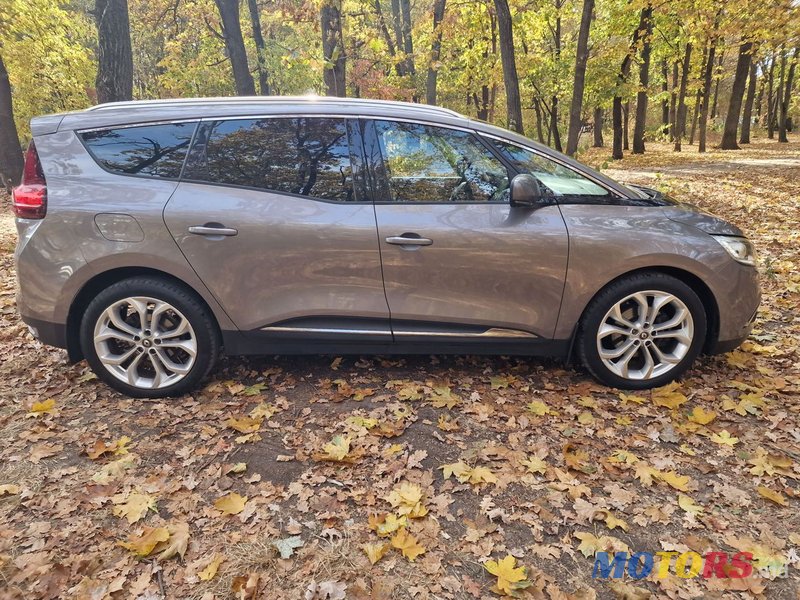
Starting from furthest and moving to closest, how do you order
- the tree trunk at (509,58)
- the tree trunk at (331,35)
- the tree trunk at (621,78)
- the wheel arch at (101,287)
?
1. the tree trunk at (621,78)
2. the tree trunk at (509,58)
3. the tree trunk at (331,35)
4. the wheel arch at (101,287)

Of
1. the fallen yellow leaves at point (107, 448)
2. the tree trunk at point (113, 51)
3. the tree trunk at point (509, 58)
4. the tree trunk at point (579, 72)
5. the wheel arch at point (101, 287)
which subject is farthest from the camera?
the tree trunk at point (579, 72)

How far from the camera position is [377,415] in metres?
3.21

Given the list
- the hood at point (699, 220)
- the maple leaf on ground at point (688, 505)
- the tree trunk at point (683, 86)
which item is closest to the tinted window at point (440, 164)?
the hood at point (699, 220)

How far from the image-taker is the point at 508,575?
2.09m

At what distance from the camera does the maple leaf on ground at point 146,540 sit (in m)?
2.21

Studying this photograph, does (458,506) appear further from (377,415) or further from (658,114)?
(658,114)

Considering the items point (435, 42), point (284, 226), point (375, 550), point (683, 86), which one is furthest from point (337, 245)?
point (683, 86)

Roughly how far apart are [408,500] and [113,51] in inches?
332

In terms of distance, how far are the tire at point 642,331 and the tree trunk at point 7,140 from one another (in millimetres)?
13107

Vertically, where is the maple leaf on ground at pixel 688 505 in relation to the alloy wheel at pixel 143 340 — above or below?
below

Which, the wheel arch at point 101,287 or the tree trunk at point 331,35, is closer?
the wheel arch at point 101,287

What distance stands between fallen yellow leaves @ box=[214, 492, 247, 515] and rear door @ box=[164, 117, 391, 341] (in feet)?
3.64

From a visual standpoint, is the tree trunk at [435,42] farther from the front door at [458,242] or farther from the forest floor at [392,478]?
the forest floor at [392,478]

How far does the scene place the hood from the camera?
3.31m
